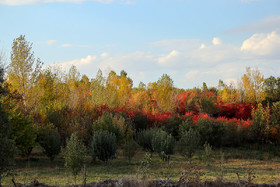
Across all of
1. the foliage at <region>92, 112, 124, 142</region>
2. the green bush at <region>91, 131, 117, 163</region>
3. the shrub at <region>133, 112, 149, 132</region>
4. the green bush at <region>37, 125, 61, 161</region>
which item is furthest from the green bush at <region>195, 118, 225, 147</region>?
the green bush at <region>37, 125, 61, 161</region>

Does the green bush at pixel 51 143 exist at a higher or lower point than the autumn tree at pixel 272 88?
lower

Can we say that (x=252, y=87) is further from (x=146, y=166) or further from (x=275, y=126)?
(x=146, y=166)

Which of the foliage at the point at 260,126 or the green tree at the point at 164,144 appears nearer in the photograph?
the green tree at the point at 164,144

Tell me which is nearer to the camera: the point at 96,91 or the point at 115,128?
the point at 115,128

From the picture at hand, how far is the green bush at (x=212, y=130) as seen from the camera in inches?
1038

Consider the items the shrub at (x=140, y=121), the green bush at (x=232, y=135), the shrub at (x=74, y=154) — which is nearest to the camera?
the shrub at (x=74, y=154)

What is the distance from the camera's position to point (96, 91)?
4088 cm

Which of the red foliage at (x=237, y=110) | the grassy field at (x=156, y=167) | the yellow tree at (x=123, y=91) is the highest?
the yellow tree at (x=123, y=91)

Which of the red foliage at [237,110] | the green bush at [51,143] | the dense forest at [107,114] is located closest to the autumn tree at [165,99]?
the dense forest at [107,114]

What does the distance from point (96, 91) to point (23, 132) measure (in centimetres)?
2369

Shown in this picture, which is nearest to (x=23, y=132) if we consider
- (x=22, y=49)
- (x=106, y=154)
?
(x=106, y=154)

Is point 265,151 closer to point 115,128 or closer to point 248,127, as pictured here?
point 248,127

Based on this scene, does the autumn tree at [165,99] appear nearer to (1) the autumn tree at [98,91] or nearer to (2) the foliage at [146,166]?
(1) the autumn tree at [98,91]

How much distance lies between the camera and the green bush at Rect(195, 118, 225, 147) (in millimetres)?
26359
